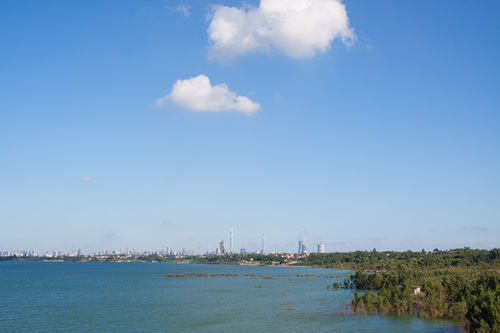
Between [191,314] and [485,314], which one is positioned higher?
[485,314]

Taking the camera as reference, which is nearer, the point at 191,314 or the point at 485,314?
the point at 485,314

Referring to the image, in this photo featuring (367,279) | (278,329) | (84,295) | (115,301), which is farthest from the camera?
(367,279)

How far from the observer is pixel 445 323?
50.8 meters

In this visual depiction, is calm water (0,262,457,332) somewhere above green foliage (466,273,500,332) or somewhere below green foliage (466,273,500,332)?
below

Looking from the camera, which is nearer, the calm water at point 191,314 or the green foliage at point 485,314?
the green foliage at point 485,314

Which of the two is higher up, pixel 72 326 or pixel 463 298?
pixel 463 298

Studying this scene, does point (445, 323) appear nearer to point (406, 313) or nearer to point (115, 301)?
point (406, 313)

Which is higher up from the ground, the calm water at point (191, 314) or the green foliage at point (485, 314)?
the green foliage at point (485, 314)

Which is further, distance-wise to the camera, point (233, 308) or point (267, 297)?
point (267, 297)

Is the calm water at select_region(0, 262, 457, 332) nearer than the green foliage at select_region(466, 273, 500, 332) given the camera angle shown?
No

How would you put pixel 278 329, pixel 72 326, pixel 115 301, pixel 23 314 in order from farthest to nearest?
pixel 115 301 < pixel 23 314 < pixel 72 326 < pixel 278 329

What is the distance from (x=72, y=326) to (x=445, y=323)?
47.6m

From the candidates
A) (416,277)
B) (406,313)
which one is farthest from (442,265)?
(406,313)

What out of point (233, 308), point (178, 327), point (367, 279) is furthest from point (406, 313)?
point (367, 279)
